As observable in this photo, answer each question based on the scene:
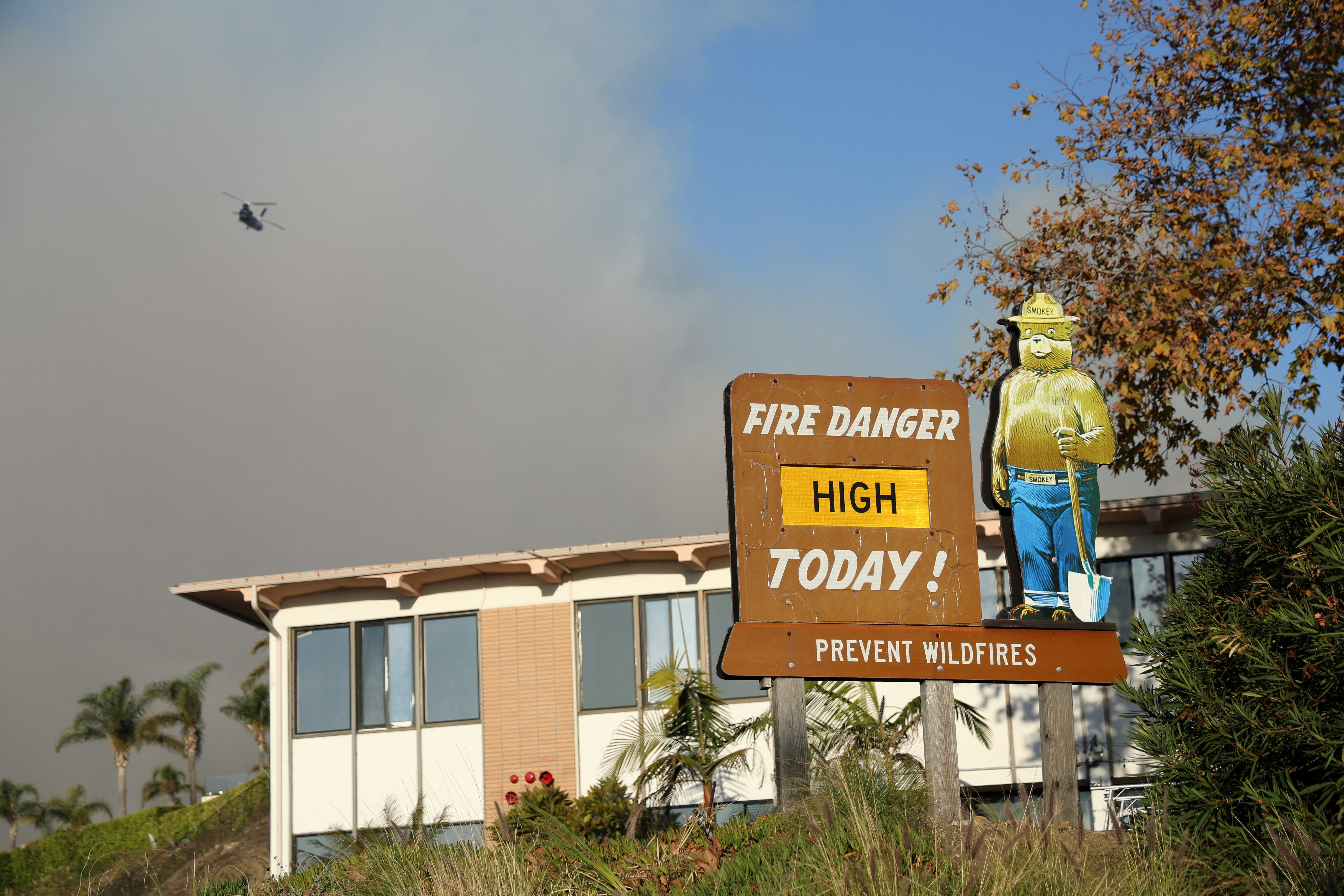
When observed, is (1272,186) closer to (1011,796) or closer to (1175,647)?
(1011,796)

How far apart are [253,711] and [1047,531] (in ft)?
195

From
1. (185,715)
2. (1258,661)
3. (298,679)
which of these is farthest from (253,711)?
(1258,661)

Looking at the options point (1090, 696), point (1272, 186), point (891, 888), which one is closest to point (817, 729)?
point (1090, 696)

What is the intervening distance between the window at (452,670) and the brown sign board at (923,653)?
13833 mm

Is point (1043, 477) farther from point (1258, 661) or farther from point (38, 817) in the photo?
point (38, 817)

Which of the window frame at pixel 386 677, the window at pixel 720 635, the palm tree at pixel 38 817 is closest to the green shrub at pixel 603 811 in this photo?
the window at pixel 720 635

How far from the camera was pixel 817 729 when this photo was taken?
51.6ft

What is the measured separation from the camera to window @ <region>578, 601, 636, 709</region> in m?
22.9

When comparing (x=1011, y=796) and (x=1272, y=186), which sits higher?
(x=1272, y=186)

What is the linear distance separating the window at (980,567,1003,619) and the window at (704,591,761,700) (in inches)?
162

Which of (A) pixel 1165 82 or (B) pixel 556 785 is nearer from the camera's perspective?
(A) pixel 1165 82

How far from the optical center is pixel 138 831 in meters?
46.0

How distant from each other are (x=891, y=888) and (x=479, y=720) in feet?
57.8

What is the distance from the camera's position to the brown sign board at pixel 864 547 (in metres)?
10.7
